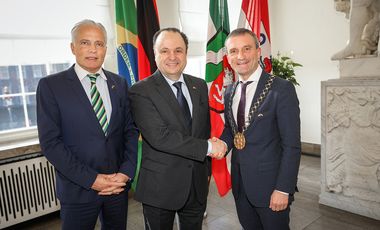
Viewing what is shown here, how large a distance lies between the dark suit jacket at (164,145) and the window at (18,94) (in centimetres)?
205

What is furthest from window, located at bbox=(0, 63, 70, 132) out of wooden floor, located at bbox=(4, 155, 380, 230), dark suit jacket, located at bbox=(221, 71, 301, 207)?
dark suit jacket, located at bbox=(221, 71, 301, 207)

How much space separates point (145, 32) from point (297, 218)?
2.32 m

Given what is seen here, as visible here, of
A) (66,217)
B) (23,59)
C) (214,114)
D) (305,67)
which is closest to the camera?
(66,217)

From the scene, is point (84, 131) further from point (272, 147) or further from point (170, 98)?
point (272, 147)

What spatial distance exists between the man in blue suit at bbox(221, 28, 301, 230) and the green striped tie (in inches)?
26.8

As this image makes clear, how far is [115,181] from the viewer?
58.7 inches

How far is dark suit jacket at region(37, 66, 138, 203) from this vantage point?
1.39 metres

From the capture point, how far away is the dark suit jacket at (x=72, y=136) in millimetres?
1395

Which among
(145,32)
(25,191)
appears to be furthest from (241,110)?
(25,191)

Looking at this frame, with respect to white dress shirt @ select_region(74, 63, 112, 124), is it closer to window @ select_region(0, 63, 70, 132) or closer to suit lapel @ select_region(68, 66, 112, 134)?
suit lapel @ select_region(68, 66, 112, 134)

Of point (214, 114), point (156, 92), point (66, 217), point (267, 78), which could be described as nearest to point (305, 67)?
point (214, 114)

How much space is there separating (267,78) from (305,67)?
364cm

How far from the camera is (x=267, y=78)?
62.2 inches

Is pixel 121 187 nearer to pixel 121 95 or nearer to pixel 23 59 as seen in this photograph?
pixel 121 95
